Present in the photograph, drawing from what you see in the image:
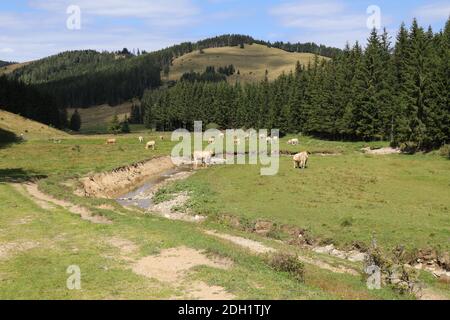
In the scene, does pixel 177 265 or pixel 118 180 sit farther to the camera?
pixel 118 180

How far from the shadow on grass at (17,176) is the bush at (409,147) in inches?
1996

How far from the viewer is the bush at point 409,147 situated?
212 feet

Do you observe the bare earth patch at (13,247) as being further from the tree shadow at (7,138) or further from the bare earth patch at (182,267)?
the tree shadow at (7,138)

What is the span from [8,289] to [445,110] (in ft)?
193

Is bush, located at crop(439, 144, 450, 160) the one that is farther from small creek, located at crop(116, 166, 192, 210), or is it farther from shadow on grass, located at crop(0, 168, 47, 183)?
shadow on grass, located at crop(0, 168, 47, 183)

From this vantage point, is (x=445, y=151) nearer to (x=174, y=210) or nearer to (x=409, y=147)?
(x=409, y=147)

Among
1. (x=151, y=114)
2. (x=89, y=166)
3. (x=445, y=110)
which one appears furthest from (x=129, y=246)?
(x=151, y=114)

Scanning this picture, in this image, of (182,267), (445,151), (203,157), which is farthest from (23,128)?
(182,267)

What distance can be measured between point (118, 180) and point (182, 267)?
35.4 metres

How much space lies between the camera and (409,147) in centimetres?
6619

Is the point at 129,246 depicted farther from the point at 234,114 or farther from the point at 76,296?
the point at 234,114

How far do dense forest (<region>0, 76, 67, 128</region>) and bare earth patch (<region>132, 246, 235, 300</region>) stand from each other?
12769 centimetres

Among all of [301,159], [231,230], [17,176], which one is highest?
[301,159]
